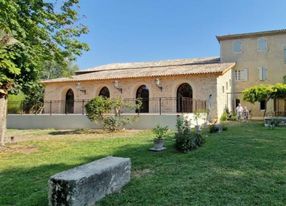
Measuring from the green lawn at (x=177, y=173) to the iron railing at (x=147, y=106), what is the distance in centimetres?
1021

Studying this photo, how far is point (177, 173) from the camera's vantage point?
19.9ft

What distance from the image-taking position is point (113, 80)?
24938 millimetres

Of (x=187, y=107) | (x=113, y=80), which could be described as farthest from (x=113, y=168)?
(x=113, y=80)

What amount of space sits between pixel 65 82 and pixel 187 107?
12577 millimetres

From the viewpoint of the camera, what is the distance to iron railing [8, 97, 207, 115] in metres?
21.5

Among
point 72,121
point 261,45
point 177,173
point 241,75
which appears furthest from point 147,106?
point 177,173

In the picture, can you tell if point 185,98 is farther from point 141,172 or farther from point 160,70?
point 141,172

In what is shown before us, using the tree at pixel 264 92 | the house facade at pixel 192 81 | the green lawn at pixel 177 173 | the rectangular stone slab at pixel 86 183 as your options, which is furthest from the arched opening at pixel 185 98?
the rectangular stone slab at pixel 86 183

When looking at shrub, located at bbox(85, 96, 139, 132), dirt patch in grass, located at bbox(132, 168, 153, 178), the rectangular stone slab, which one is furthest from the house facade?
the rectangular stone slab

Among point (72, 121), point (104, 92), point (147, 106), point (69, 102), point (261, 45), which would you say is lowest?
point (72, 121)

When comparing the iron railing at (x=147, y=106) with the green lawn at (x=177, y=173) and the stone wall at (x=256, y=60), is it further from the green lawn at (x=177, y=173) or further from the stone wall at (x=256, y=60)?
the green lawn at (x=177, y=173)

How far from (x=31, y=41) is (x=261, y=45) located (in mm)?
24684

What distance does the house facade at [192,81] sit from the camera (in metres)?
21.9

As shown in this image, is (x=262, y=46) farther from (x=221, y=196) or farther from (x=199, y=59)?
(x=221, y=196)
